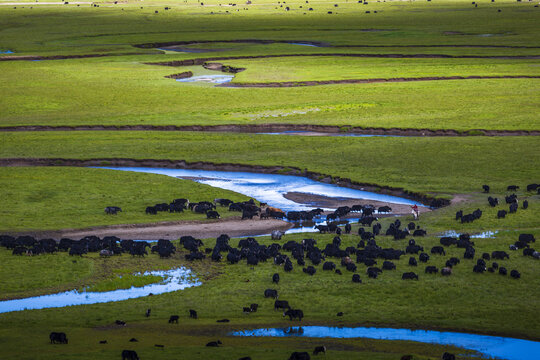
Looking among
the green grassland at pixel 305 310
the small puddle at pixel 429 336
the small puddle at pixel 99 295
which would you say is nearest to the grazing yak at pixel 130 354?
the green grassland at pixel 305 310

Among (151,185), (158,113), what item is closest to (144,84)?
(158,113)

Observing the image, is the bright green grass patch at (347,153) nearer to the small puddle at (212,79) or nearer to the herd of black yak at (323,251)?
the herd of black yak at (323,251)

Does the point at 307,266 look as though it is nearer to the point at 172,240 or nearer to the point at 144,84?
the point at 172,240

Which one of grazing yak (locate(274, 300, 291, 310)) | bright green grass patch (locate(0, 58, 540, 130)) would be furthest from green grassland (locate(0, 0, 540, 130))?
grazing yak (locate(274, 300, 291, 310))

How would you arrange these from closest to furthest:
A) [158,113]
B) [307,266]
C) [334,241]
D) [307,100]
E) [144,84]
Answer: [307,266] < [334,241] < [158,113] < [307,100] < [144,84]

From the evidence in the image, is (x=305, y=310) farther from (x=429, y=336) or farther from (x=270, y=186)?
(x=270, y=186)

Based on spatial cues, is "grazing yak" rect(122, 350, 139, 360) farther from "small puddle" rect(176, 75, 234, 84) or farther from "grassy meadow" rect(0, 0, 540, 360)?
"small puddle" rect(176, 75, 234, 84)
